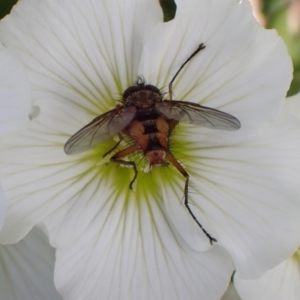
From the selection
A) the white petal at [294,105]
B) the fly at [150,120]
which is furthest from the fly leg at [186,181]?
the white petal at [294,105]

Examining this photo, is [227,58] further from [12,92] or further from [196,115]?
[12,92]

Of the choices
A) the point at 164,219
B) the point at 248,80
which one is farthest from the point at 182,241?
the point at 248,80

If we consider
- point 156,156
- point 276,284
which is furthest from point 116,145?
point 276,284

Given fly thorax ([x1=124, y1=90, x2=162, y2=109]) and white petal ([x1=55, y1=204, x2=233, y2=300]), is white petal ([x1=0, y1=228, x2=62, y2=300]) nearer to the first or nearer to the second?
white petal ([x1=55, y1=204, x2=233, y2=300])

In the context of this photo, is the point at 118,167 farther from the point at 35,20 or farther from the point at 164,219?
the point at 35,20

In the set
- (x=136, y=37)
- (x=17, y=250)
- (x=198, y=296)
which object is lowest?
(x=198, y=296)

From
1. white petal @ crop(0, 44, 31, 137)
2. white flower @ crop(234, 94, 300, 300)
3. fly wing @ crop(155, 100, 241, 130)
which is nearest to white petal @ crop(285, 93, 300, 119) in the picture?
white flower @ crop(234, 94, 300, 300)

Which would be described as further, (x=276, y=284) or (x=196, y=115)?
(x=276, y=284)
